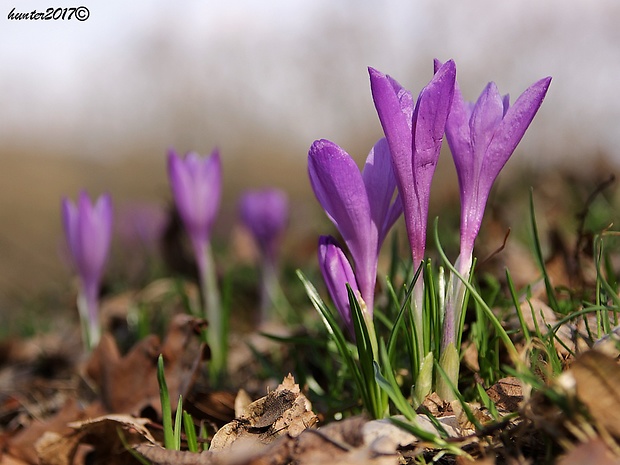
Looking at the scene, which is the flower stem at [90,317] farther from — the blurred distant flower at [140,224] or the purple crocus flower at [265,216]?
the blurred distant flower at [140,224]

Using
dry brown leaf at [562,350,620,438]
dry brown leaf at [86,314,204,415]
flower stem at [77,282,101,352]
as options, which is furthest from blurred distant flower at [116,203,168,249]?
dry brown leaf at [562,350,620,438]

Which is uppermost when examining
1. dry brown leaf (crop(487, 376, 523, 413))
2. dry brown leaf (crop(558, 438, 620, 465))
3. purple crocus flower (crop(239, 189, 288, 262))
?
purple crocus flower (crop(239, 189, 288, 262))

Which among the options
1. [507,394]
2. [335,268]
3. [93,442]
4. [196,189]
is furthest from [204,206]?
[507,394]

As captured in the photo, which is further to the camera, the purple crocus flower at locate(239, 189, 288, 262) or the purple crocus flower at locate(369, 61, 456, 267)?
the purple crocus flower at locate(239, 189, 288, 262)

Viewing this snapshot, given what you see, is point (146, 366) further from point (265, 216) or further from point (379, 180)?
point (265, 216)

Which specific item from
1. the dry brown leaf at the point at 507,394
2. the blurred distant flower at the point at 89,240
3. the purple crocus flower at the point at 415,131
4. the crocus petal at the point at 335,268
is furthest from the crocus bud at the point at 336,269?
the blurred distant flower at the point at 89,240

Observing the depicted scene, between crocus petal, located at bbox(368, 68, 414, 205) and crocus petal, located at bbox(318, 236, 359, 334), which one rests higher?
crocus petal, located at bbox(368, 68, 414, 205)

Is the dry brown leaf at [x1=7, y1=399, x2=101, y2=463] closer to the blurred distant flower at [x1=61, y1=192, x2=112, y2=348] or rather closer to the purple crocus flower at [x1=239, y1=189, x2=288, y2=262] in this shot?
the blurred distant flower at [x1=61, y1=192, x2=112, y2=348]
